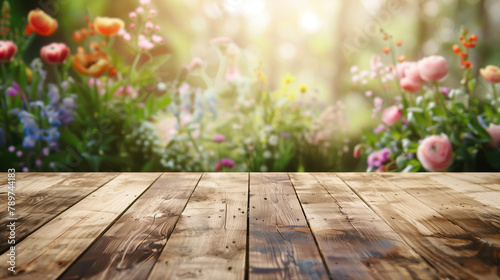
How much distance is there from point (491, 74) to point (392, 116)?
0.54m

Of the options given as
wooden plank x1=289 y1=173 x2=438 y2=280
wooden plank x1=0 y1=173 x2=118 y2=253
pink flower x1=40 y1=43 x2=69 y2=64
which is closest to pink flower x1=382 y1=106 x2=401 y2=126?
wooden plank x1=289 y1=173 x2=438 y2=280

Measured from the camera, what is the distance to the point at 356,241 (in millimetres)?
933

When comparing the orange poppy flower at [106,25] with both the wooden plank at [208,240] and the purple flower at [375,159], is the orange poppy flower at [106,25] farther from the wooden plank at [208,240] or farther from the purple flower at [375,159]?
the purple flower at [375,159]

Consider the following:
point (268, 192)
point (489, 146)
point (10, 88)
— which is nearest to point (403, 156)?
point (489, 146)

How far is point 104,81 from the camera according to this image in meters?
2.34

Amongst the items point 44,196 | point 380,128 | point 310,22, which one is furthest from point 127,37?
point 380,128

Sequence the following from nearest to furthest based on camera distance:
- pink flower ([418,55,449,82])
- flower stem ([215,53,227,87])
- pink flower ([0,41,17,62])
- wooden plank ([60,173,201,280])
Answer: wooden plank ([60,173,201,280]), pink flower ([418,55,449,82]), pink flower ([0,41,17,62]), flower stem ([215,53,227,87])

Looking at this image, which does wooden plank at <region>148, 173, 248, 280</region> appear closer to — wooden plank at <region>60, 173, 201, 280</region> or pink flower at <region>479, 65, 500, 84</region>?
wooden plank at <region>60, 173, 201, 280</region>

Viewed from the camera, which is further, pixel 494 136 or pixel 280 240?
pixel 494 136

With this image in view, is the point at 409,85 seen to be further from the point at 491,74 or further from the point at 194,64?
the point at 194,64

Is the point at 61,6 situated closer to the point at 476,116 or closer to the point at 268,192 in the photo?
the point at 268,192

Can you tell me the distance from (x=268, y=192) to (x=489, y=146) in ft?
3.95

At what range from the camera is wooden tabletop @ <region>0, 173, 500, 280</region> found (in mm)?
794

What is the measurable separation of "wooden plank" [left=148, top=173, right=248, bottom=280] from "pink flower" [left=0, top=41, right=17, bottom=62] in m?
1.51
